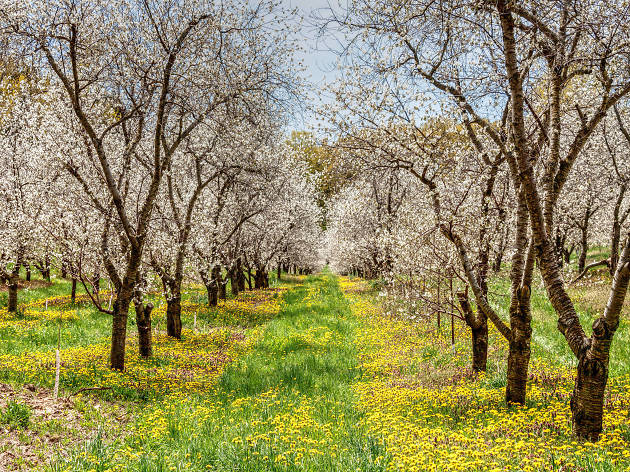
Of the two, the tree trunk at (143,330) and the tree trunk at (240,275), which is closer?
the tree trunk at (143,330)

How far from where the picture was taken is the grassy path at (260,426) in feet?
16.9

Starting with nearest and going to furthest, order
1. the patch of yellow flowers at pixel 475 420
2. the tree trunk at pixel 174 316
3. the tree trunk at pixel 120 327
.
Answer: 1. the patch of yellow flowers at pixel 475 420
2. the tree trunk at pixel 120 327
3. the tree trunk at pixel 174 316

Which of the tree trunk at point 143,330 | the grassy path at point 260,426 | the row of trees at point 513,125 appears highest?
the row of trees at point 513,125

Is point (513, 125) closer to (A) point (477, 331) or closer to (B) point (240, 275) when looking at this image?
(A) point (477, 331)

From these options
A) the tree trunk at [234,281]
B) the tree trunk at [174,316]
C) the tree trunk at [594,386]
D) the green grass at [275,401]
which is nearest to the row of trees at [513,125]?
the tree trunk at [594,386]

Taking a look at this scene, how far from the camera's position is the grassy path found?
5152 millimetres

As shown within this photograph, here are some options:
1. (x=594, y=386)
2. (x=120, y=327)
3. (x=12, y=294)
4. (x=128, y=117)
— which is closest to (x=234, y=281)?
(x=12, y=294)

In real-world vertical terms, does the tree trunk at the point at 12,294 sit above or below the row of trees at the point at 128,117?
below

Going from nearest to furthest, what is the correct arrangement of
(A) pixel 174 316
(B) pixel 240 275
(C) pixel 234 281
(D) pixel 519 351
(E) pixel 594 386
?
1. (E) pixel 594 386
2. (D) pixel 519 351
3. (A) pixel 174 316
4. (C) pixel 234 281
5. (B) pixel 240 275

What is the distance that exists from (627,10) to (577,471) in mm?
4879

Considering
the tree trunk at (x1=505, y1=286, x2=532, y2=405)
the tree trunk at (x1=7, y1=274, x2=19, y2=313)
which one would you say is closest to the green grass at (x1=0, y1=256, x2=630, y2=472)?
the tree trunk at (x1=505, y1=286, x2=532, y2=405)

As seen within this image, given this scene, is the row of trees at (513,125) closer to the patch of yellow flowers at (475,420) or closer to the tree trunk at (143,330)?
the patch of yellow flowers at (475,420)

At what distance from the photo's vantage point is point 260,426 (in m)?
6.52

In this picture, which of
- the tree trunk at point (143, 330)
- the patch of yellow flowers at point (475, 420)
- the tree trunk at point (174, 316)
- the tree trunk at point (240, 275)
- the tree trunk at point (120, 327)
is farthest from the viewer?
the tree trunk at point (240, 275)
